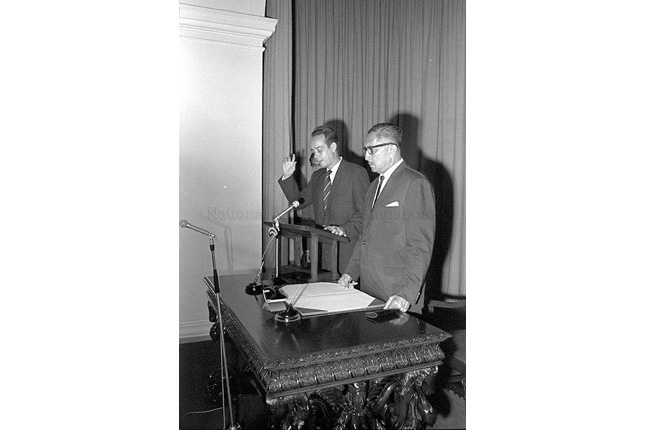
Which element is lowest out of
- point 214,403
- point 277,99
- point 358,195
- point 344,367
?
point 214,403

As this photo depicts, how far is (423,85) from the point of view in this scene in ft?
8.36

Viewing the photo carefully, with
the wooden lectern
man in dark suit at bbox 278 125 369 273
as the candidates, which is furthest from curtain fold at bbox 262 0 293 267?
the wooden lectern

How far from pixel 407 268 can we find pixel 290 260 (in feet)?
3.95

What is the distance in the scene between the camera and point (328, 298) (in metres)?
1.30

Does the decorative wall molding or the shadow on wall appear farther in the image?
the shadow on wall

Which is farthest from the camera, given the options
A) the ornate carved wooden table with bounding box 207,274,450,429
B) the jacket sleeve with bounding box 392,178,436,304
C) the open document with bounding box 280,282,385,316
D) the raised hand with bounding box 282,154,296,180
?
the raised hand with bounding box 282,154,296,180

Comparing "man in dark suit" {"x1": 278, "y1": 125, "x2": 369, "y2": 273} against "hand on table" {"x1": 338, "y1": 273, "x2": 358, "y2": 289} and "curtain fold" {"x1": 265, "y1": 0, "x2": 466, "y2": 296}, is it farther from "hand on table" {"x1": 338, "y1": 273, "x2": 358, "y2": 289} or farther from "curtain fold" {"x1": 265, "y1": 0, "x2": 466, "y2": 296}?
"hand on table" {"x1": 338, "y1": 273, "x2": 358, "y2": 289}

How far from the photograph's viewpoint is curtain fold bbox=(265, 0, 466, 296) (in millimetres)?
2336

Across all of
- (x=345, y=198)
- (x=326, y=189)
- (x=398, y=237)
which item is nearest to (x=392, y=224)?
(x=398, y=237)

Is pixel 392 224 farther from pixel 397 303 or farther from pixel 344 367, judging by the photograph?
pixel 344 367

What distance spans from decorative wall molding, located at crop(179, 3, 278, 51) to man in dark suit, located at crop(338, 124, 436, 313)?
70 centimetres

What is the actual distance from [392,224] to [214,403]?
36.5 inches
